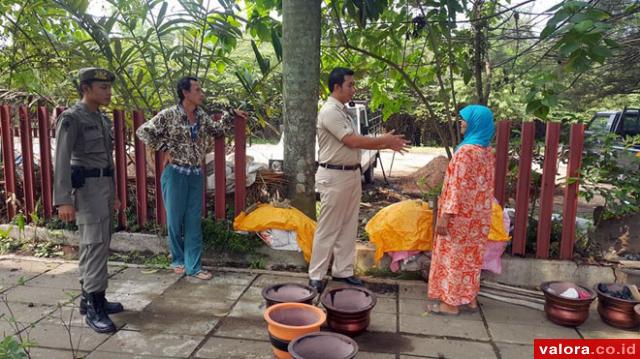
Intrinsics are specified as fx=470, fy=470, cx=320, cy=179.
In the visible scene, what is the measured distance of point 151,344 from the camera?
122 inches

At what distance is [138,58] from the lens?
18.2 feet

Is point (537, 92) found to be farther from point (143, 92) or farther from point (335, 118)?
point (143, 92)

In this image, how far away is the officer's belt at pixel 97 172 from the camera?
3310 millimetres

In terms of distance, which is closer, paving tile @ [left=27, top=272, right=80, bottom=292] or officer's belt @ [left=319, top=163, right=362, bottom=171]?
officer's belt @ [left=319, top=163, right=362, bottom=171]

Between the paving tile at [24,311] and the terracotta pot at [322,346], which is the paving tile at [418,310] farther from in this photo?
the paving tile at [24,311]

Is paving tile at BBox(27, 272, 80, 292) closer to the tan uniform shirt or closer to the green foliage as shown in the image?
the green foliage

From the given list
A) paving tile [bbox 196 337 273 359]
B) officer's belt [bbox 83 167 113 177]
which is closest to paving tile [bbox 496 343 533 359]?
paving tile [bbox 196 337 273 359]

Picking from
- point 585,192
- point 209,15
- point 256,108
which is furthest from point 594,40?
point 209,15

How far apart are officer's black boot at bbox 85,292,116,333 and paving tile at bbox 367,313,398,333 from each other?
1.84 meters

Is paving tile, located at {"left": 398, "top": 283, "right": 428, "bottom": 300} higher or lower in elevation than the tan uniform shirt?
lower

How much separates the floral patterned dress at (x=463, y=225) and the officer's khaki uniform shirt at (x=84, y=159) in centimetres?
252

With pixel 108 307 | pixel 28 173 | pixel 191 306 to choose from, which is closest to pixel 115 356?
pixel 108 307

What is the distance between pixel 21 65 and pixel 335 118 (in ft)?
15.2

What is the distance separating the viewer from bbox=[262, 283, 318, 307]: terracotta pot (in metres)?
3.22
